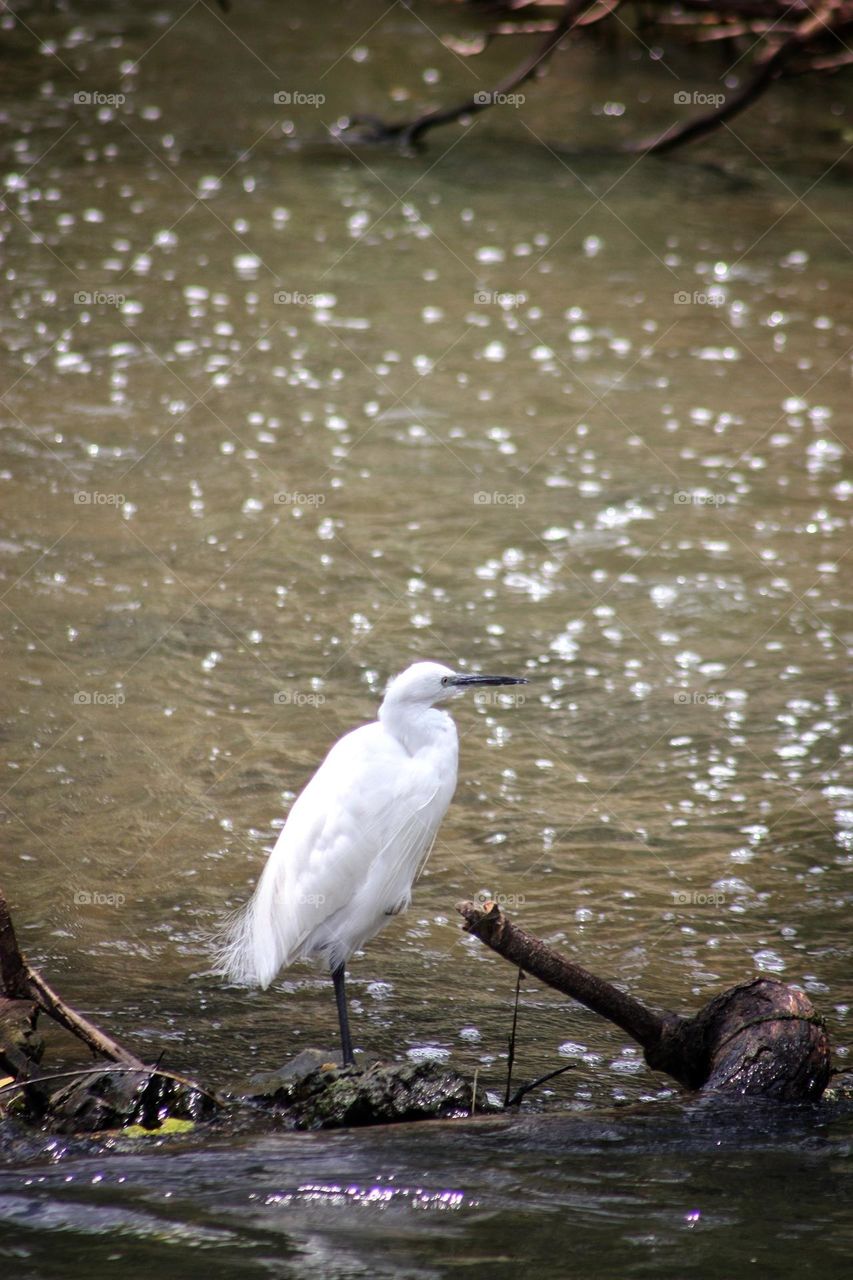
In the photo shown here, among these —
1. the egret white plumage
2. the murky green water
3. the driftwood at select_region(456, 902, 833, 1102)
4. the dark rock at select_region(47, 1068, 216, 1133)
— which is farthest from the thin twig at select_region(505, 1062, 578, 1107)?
the dark rock at select_region(47, 1068, 216, 1133)

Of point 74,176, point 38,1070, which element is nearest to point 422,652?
point 38,1070

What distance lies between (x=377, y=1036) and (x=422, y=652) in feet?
9.72

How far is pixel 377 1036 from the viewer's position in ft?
15.8

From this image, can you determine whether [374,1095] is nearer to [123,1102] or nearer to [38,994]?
[123,1102]

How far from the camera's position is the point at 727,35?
14531mm

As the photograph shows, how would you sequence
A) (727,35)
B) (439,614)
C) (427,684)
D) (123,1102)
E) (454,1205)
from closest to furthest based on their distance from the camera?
1. (454,1205)
2. (123,1102)
3. (427,684)
4. (439,614)
5. (727,35)

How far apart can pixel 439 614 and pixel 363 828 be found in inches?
134

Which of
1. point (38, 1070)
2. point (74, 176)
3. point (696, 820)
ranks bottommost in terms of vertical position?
point (696, 820)

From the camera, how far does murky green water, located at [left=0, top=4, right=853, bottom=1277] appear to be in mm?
3812

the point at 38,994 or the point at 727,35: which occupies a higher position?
the point at 727,35

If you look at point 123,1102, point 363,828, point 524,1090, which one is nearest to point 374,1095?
point 524,1090

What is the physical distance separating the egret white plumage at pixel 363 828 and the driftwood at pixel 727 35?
9328mm

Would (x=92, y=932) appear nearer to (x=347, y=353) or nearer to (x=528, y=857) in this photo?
(x=528, y=857)

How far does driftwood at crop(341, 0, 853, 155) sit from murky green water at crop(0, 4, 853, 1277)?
408 mm
